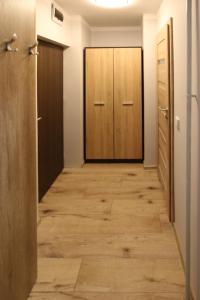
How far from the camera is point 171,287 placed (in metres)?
2.79

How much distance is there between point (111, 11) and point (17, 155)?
424 cm

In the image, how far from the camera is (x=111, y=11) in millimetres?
6051

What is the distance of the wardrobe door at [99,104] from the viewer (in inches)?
267

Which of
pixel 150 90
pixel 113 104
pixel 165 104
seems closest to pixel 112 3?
pixel 150 90

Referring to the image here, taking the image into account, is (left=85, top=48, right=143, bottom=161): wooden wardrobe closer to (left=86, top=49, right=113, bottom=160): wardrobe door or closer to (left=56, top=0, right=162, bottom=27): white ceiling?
(left=86, top=49, right=113, bottom=160): wardrobe door

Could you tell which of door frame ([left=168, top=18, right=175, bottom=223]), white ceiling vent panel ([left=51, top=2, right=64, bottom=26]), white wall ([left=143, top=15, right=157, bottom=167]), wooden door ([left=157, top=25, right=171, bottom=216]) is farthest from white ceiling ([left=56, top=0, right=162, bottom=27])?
door frame ([left=168, top=18, right=175, bottom=223])

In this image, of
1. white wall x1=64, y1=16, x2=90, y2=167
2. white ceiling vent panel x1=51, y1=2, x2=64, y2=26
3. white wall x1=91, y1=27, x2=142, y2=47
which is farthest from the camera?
white wall x1=91, y1=27, x2=142, y2=47

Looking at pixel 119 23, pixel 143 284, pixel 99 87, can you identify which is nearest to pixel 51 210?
pixel 143 284

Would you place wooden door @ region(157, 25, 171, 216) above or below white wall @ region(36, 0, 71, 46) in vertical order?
below

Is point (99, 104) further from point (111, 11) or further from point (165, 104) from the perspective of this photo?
point (165, 104)

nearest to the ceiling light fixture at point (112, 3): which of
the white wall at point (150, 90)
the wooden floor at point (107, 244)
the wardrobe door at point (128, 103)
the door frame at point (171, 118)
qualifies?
the white wall at point (150, 90)

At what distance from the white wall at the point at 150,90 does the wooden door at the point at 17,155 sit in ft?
12.4

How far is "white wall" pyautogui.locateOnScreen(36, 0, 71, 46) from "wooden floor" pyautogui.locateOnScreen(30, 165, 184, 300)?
5.96ft

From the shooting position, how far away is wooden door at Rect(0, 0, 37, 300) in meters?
2.11
